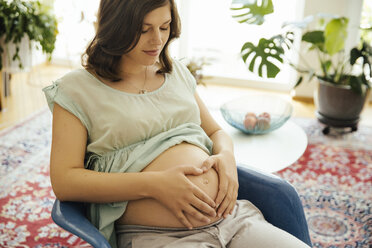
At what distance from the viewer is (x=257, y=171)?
52.1 inches

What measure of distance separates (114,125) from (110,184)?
17cm

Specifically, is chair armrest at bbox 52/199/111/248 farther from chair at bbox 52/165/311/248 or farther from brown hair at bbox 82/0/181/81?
brown hair at bbox 82/0/181/81

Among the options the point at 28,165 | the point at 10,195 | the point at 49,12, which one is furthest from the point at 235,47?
the point at 10,195

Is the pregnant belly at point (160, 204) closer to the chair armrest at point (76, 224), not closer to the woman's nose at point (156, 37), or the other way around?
the chair armrest at point (76, 224)

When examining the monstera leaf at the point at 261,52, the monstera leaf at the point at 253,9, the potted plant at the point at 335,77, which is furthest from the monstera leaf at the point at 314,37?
the monstera leaf at the point at 253,9

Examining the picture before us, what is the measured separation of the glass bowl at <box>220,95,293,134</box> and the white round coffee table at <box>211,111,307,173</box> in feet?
0.16

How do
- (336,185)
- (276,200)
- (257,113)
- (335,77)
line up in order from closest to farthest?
(276,200), (257,113), (336,185), (335,77)

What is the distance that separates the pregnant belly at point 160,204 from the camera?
1098 millimetres

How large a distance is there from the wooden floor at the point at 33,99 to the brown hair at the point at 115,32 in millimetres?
1735

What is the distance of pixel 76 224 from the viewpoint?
101 centimetres

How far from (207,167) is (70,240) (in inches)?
39.7

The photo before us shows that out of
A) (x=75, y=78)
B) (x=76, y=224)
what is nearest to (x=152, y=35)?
(x=75, y=78)

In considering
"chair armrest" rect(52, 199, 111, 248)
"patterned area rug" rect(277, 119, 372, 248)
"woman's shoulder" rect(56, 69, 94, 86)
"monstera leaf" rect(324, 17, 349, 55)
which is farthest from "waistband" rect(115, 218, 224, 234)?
"monstera leaf" rect(324, 17, 349, 55)

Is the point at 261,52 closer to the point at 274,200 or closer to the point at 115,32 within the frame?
the point at 274,200
